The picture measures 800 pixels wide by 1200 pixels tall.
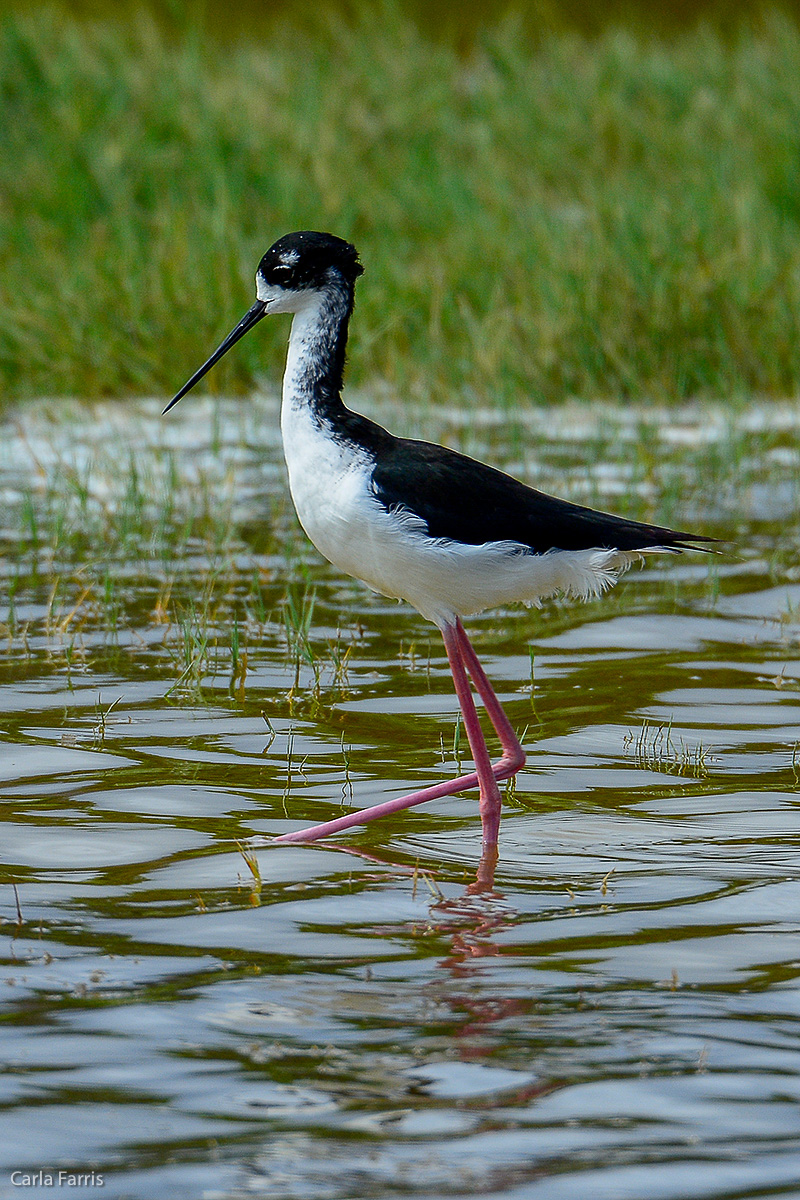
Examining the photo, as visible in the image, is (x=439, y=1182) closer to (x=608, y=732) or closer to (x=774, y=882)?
(x=774, y=882)

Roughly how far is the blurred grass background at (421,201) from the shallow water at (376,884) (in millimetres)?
1762

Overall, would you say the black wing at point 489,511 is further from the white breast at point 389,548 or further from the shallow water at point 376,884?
the shallow water at point 376,884

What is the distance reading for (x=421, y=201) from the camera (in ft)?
35.4

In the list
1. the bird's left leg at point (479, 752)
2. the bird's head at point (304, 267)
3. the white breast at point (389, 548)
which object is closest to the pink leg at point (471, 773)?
the bird's left leg at point (479, 752)

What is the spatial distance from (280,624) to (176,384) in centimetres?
306

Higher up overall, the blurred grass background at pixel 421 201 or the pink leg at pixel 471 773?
the blurred grass background at pixel 421 201

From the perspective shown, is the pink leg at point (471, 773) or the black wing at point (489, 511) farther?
the black wing at point (489, 511)

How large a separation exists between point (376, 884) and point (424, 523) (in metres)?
0.91

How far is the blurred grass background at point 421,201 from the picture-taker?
8828 mm

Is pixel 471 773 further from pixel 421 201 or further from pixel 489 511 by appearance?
pixel 421 201

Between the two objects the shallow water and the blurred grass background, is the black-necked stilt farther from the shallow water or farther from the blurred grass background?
the blurred grass background

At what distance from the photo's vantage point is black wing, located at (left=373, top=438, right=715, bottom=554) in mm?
4281

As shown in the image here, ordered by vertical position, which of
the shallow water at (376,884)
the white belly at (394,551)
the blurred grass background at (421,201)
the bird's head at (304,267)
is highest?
the blurred grass background at (421,201)

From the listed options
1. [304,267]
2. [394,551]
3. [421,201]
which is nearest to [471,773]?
[394,551]
